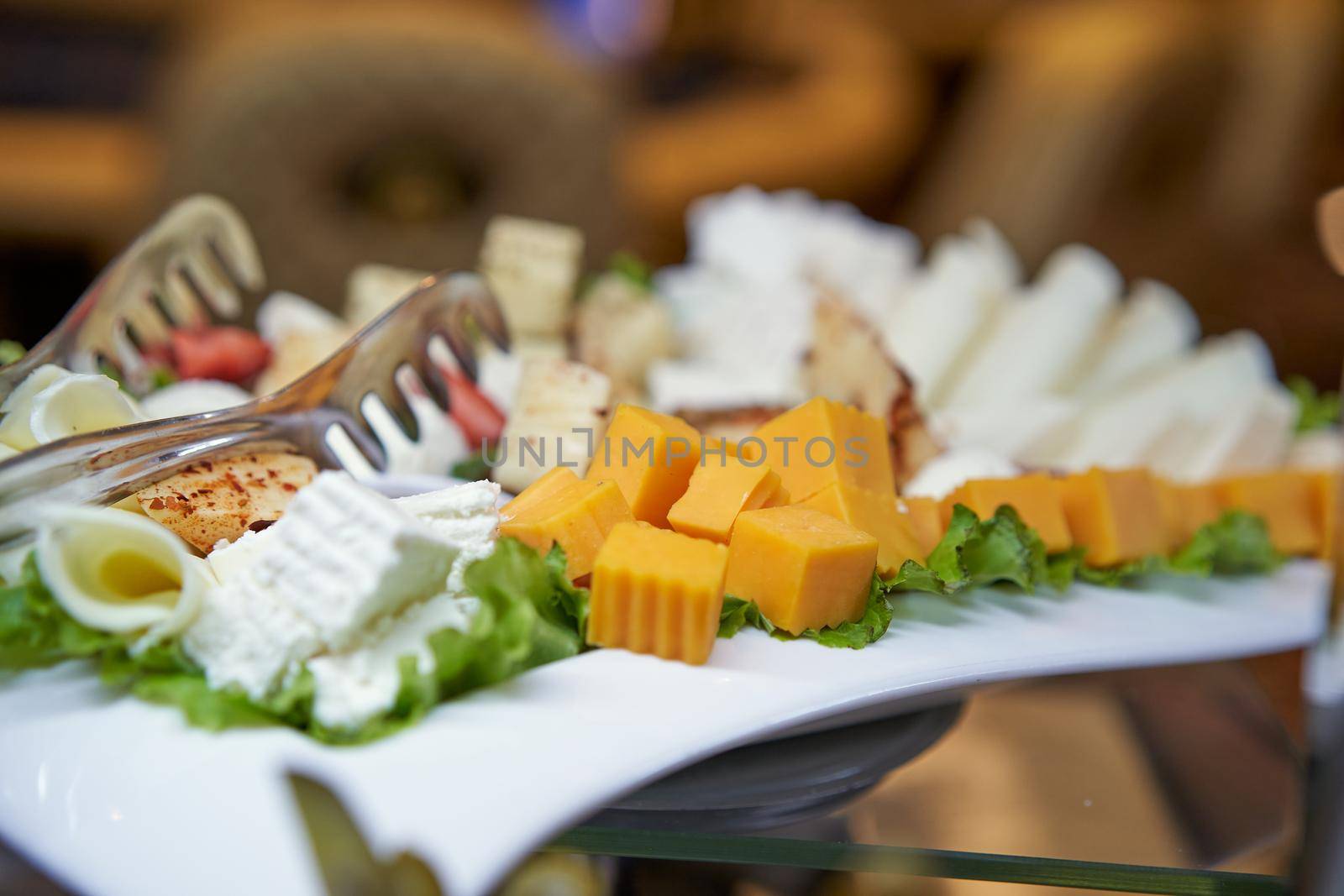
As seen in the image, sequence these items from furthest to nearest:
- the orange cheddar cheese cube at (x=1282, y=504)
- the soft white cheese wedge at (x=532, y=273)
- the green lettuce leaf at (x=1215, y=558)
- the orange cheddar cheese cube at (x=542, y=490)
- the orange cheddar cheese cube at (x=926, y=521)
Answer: the soft white cheese wedge at (x=532, y=273) < the orange cheddar cheese cube at (x=1282, y=504) < the green lettuce leaf at (x=1215, y=558) < the orange cheddar cheese cube at (x=926, y=521) < the orange cheddar cheese cube at (x=542, y=490)

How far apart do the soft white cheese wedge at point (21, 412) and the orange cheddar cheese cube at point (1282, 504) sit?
54.4 inches

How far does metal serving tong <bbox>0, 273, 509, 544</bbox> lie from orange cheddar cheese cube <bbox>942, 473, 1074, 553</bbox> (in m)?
0.57

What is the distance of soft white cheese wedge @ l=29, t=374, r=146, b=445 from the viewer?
87 cm

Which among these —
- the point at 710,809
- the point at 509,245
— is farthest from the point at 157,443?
the point at 509,245

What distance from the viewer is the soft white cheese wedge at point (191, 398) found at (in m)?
1.27

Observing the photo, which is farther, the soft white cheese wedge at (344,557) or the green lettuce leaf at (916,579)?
the green lettuce leaf at (916,579)

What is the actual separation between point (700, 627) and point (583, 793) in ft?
0.58

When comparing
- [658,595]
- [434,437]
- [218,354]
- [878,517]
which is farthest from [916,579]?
[218,354]

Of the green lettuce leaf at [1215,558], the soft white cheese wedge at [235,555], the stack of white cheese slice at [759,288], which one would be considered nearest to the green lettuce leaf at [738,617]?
the soft white cheese wedge at [235,555]

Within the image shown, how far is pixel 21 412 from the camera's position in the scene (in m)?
0.90

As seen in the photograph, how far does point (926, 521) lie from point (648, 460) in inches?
12.8

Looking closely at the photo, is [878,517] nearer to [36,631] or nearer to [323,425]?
[323,425]

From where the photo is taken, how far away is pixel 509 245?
190 centimetres

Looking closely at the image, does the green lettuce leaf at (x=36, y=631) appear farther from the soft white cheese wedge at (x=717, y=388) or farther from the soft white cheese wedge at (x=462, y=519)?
the soft white cheese wedge at (x=717, y=388)
